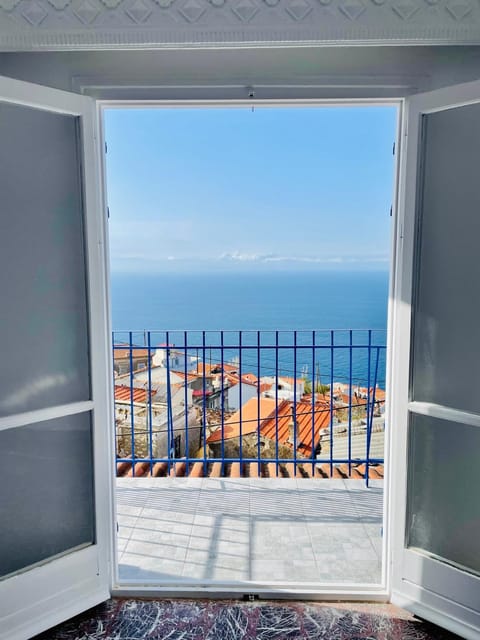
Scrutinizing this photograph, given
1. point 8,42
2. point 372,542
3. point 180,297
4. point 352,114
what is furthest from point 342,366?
point 352,114

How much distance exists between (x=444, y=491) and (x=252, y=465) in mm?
1899

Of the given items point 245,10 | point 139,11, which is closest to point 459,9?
point 245,10

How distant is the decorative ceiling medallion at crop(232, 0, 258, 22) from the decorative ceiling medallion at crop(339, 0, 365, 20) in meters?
0.33

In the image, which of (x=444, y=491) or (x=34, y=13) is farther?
(x=444, y=491)

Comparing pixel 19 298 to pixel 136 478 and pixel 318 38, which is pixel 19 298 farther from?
pixel 136 478

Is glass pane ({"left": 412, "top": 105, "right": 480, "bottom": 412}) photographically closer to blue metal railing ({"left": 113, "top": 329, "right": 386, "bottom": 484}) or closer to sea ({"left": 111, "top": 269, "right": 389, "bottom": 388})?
sea ({"left": 111, "top": 269, "right": 389, "bottom": 388})

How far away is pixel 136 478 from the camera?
11.2 feet

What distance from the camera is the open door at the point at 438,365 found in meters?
1.81

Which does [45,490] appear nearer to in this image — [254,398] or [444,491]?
[444,491]

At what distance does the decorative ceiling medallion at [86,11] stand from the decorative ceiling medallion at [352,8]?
0.93 meters

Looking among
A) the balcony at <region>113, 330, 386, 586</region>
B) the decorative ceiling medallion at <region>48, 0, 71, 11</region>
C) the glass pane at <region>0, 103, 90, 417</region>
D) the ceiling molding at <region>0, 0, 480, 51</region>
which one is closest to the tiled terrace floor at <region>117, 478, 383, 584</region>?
the balcony at <region>113, 330, 386, 586</region>

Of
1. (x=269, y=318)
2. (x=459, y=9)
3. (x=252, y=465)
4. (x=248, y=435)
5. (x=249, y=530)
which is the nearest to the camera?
(x=459, y=9)

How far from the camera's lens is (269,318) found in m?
9.01

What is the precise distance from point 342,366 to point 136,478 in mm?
1804
